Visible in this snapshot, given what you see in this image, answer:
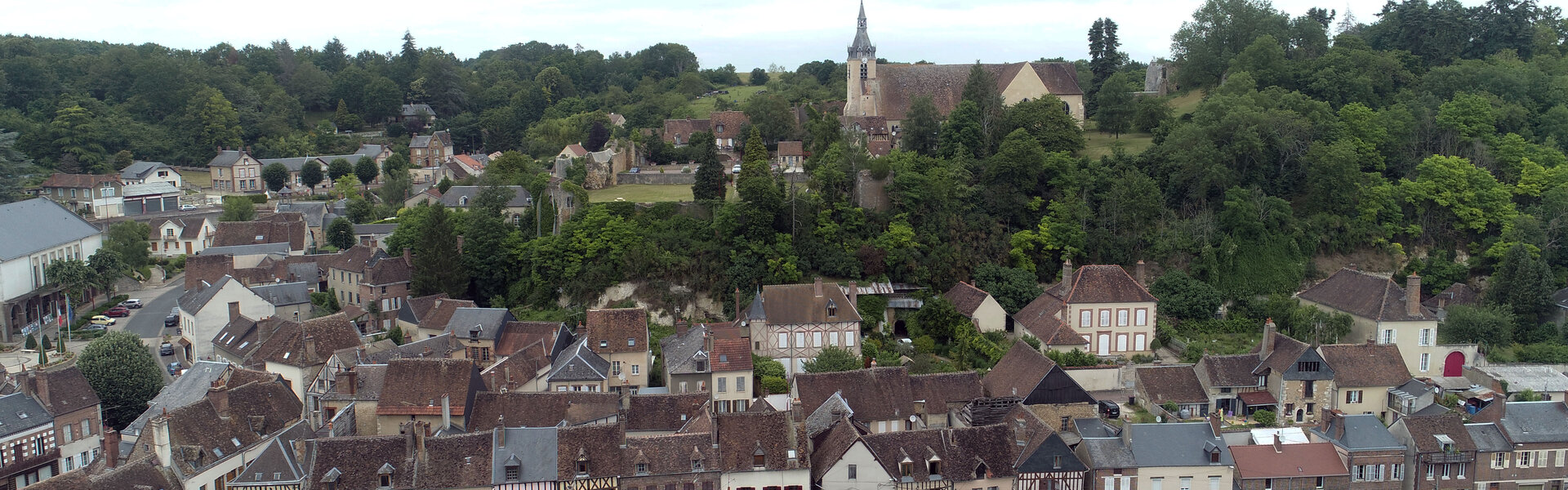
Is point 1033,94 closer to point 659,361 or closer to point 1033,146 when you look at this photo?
point 1033,146

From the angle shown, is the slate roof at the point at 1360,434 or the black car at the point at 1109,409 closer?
the slate roof at the point at 1360,434

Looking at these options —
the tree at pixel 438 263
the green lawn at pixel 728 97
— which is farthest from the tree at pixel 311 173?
the tree at pixel 438 263

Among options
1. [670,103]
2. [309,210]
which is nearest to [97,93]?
[309,210]

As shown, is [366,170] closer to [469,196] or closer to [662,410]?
[469,196]

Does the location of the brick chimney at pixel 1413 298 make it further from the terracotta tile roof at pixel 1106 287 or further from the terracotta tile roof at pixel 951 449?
the terracotta tile roof at pixel 951 449

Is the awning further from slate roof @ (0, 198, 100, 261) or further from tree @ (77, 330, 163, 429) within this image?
slate roof @ (0, 198, 100, 261)

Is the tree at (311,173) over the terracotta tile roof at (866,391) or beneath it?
over

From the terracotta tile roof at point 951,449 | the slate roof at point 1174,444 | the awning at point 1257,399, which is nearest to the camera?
the terracotta tile roof at point 951,449

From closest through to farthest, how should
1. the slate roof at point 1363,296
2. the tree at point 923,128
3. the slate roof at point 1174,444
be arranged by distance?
the slate roof at point 1174,444
the slate roof at point 1363,296
the tree at point 923,128
